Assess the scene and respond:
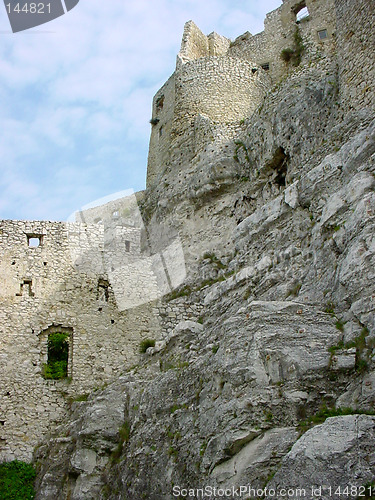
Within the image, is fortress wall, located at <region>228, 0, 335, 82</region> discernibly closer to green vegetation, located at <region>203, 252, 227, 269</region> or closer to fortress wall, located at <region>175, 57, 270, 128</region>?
fortress wall, located at <region>175, 57, 270, 128</region>

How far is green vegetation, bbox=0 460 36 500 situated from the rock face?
0.37 metres

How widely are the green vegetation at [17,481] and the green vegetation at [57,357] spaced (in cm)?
247

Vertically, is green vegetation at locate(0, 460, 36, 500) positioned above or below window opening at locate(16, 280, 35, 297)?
below

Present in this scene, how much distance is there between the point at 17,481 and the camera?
1555 centimetres

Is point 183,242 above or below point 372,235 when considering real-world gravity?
above

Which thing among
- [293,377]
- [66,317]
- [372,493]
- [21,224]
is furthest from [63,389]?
[372,493]

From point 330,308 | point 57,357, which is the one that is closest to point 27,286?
point 57,357

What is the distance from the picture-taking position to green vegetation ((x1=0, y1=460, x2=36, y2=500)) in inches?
597

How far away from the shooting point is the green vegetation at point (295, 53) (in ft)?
102

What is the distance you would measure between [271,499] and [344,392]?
207cm

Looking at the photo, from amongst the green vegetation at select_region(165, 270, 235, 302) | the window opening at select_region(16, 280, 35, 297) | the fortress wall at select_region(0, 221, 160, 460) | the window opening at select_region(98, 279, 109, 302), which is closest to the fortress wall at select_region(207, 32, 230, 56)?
the fortress wall at select_region(0, 221, 160, 460)

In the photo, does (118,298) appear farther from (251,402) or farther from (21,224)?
(251,402)

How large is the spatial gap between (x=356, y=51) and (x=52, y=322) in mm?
11293

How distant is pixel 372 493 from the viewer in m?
8.25
